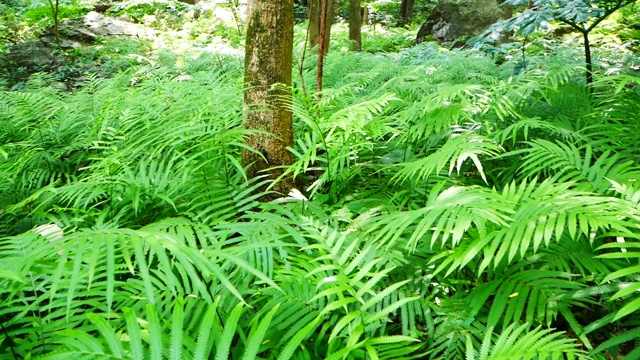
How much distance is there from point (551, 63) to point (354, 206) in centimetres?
254

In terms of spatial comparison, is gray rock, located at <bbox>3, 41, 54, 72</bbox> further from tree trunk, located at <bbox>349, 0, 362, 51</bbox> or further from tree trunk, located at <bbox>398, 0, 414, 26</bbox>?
tree trunk, located at <bbox>398, 0, 414, 26</bbox>

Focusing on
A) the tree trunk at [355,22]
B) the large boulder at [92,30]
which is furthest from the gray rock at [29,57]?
the tree trunk at [355,22]

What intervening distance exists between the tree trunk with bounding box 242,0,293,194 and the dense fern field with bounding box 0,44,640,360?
141 mm

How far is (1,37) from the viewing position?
365 inches

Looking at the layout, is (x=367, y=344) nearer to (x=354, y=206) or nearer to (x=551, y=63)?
(x=354, y=206)

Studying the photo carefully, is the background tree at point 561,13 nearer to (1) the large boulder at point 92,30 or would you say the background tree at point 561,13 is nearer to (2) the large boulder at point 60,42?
(2) the large boulder at point 60,42

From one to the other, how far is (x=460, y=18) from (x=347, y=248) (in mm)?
7292

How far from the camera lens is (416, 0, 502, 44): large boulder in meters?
7.57

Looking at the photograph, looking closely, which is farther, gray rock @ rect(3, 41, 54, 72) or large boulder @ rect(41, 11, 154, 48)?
large boulder @ rect(41, 11, 154, 48)

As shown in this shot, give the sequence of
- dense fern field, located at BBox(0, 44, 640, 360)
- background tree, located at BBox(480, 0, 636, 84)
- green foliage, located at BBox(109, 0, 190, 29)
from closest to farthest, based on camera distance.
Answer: dense fern field, located at BBox(0, 44, 640, 360)
background tree, located at BBox(480, 0, 636, 84)
green foliage, located at BBox(109, 0, 190, 29)

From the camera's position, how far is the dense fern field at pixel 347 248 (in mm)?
1217

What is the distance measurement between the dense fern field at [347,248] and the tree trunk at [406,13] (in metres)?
9.51

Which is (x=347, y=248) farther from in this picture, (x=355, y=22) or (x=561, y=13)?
(x=355, y=22)

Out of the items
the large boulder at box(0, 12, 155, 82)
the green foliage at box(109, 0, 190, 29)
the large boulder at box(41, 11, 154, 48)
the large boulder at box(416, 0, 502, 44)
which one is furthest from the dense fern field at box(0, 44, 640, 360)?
the green foliage at box(109, 0, 190, 29)
